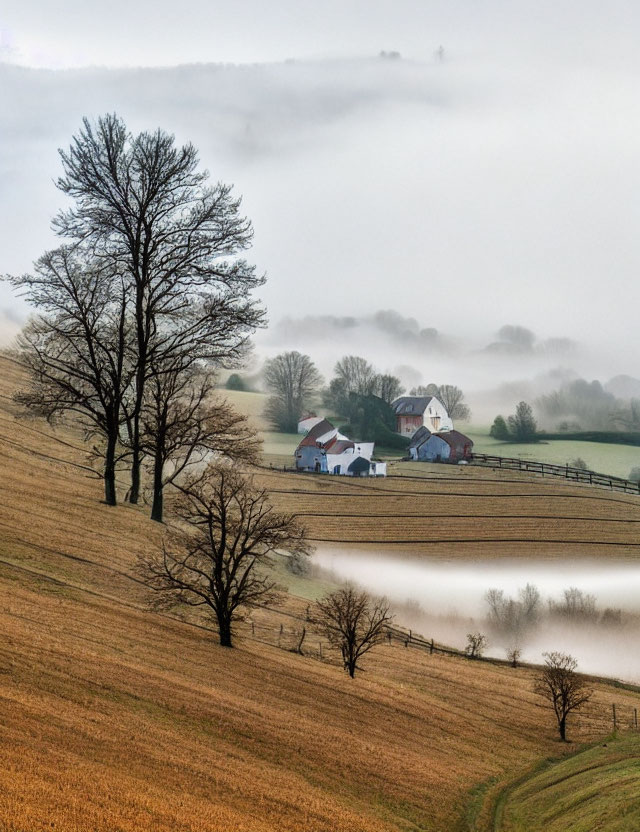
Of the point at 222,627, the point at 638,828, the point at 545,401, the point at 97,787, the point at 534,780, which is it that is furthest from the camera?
the point at 545,401

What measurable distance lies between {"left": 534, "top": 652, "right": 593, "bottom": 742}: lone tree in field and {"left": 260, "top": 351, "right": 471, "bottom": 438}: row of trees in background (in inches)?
308

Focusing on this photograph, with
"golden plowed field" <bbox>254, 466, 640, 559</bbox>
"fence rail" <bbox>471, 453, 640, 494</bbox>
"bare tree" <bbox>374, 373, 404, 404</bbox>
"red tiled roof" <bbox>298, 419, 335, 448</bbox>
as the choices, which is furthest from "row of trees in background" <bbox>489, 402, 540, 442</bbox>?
"red tiled roof" <bbox>298, 419, 335, 448</bbox>

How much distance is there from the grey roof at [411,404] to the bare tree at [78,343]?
29.3 ft

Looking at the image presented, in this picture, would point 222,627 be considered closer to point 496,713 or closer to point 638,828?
point 496,713

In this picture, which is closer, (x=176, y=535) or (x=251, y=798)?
(x=251, y=798)

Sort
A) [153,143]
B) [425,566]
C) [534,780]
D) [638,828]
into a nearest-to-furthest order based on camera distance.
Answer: [638,828] < [534,780] < [153,143] < [425,566]

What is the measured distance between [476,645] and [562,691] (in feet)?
12.2

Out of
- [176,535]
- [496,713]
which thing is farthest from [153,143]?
[496,713]

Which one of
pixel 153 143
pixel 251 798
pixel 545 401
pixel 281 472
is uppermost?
pixel 153 143

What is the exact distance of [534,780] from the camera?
1201 centimetres

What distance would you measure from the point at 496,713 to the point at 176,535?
7490 millimetres

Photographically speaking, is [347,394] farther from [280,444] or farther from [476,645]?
[476,645]

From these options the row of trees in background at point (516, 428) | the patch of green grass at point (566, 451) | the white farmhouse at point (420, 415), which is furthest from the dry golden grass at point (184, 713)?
the row of trees in background at point (516, 428)

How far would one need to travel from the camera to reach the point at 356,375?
2333cm
